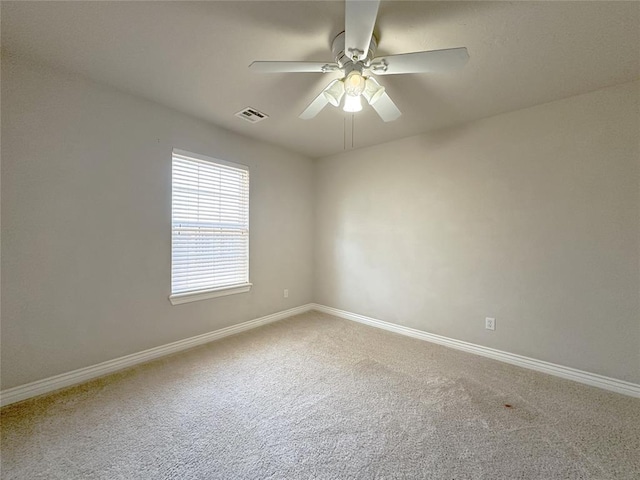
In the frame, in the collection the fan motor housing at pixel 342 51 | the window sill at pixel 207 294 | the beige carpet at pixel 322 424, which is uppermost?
the fan motor housing at pixel 342 51

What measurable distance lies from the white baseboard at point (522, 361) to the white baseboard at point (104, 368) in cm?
182

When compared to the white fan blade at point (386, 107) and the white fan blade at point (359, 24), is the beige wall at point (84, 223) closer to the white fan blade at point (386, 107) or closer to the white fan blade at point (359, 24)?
the white fan blade at point (386, 107)

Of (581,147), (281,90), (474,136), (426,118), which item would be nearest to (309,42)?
(281,90)

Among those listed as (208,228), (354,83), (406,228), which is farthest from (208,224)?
(406,228)

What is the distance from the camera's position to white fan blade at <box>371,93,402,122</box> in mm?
1821

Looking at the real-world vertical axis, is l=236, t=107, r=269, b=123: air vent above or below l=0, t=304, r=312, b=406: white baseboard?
above

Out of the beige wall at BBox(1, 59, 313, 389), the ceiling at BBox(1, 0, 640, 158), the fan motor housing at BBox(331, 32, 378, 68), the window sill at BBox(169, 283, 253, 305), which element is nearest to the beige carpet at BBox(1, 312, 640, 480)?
the beige wall at BBox(1, 59, 313, 389)

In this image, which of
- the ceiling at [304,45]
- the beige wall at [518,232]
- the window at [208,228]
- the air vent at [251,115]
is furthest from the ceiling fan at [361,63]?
the window at [208,228]

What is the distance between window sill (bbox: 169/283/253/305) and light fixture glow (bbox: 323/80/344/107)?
90.5 inches

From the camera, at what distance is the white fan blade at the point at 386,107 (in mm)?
1821

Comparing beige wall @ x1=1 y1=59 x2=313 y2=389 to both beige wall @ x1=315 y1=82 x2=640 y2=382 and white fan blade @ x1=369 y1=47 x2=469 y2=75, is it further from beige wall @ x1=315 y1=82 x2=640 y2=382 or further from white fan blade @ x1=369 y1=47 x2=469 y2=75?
beige wall @ x1=315 y1=82 x2=640 y2=382

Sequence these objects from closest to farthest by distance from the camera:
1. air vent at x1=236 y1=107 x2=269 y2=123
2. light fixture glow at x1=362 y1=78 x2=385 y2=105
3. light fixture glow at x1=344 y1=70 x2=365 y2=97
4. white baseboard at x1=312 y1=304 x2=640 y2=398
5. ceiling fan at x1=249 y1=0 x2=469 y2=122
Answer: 1. ceiling fan at x1=249 y1=0 x2=469 y2=122
2. light fixture glow at x1=344 y1=70 x2=365 y2=97
3. light fixture glow at x1=362 y1=78 x2=385 y2=105
4. white baseboard at x1=312 y1=304 x2=640 y2=398
5. air vent at x1=236 y1=107 x2=269 y2=123

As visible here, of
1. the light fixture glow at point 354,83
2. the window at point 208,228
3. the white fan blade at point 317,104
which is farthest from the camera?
the window at point 208,228

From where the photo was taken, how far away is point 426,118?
8.75ft
